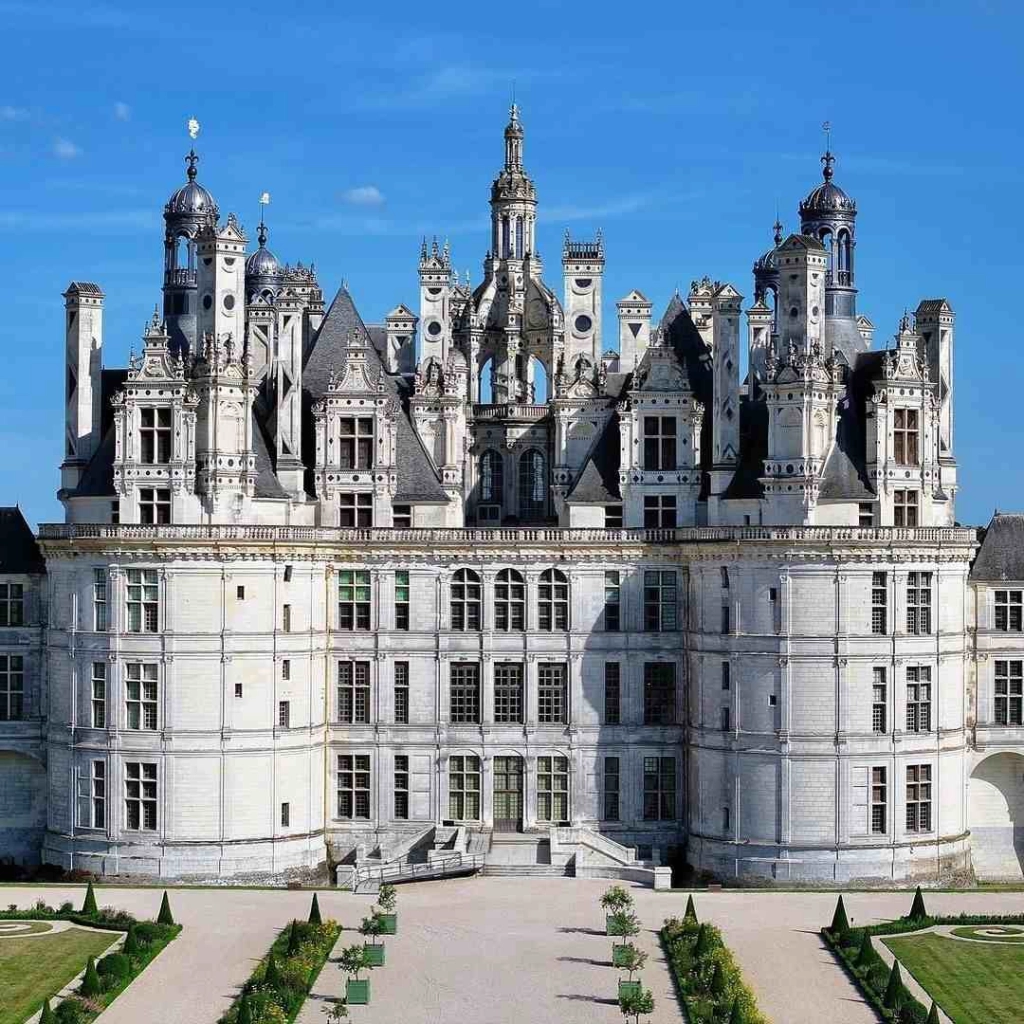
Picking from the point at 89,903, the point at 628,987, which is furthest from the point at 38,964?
the point at 628,987

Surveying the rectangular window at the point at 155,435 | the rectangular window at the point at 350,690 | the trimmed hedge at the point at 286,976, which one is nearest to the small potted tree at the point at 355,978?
the trimmed hedge at the point at 286,976

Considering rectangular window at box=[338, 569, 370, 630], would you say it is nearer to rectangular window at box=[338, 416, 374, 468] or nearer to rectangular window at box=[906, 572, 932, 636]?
rectangular window at box=[338, 416, 374, 468]

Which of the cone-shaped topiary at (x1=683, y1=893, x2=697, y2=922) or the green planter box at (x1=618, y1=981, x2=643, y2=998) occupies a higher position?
the cone-shaped topiary at (x1=683, y1=893, x2=697, y2=922)

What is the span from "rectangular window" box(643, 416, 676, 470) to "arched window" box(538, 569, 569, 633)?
17.5 feet

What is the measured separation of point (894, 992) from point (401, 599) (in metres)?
28.7

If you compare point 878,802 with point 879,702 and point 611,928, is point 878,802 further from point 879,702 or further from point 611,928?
point 611,928

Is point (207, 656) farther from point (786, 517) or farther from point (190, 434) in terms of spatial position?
point (786, 517)

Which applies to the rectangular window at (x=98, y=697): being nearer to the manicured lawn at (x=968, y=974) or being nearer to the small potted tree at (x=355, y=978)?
the small potted tree at (x=355, y=978)

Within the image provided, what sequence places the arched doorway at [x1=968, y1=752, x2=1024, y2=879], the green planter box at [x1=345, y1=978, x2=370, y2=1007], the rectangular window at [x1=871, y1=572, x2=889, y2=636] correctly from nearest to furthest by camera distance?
the green planter box at [x1=345, y1=978, x2=370, y2=1007] < the rectangular window at [x1=871, y1=572, x2=889, y2=636] < the arched doorway at [x1=968, y1=752, x2=1024, y2=879]

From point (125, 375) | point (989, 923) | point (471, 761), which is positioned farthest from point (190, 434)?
point (989, 923)

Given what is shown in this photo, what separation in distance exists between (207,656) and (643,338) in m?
23.1

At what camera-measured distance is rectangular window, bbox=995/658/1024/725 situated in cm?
7881

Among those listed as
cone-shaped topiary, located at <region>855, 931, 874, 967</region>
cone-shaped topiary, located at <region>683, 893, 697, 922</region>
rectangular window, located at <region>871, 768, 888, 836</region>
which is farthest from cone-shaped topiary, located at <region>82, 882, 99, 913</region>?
rectangular window, located at <region>871, 768, 888, 836</region>

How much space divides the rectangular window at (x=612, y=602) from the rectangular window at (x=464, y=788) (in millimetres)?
6912
